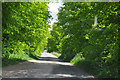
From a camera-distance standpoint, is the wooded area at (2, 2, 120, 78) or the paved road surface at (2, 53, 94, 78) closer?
the wooded area at (2, 2, 120, 78)

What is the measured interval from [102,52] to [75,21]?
721 centimetres

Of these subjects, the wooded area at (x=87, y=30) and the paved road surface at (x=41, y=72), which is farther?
the paved road surface at (x=41, y=72)

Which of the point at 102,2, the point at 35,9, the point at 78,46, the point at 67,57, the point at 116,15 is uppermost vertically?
the point at 35,9

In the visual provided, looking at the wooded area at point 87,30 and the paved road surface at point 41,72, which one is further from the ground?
the wooded area at point 87,30

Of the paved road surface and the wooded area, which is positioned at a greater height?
the wooded area

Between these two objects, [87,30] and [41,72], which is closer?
[41,72]

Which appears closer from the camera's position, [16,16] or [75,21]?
[16,16]

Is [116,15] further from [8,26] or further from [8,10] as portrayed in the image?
[8,26]

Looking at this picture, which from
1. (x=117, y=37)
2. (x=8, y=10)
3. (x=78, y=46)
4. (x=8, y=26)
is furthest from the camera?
(x=78, y=46)

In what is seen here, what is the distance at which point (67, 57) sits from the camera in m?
33.3

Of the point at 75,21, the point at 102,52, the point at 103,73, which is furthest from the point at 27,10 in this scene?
the point at 103,73

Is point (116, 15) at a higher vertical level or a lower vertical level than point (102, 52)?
higher

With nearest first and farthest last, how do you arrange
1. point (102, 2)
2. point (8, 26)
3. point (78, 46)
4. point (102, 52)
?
point (102, 2), point (102, 52), point (8, 26), point (78, 46)

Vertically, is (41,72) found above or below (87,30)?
below
